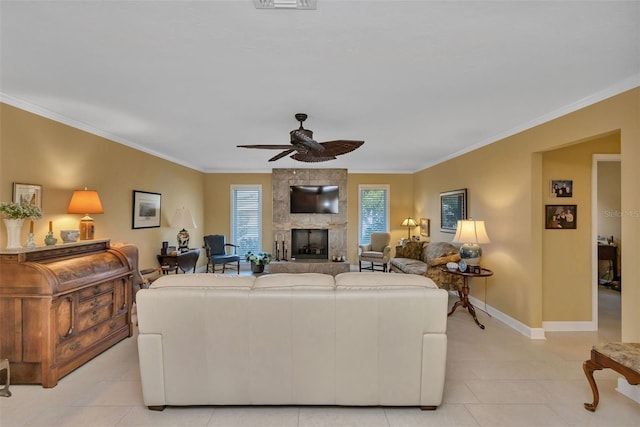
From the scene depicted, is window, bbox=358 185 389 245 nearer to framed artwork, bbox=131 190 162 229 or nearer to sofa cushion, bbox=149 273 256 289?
framed artwork, bbox=131 190 162 229

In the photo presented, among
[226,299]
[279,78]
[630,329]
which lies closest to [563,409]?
[630,329]

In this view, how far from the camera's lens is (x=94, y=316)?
3.03 meters

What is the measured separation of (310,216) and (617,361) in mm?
6135

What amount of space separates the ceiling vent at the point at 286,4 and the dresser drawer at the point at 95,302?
10.0 feet

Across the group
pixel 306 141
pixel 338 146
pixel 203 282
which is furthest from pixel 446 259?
pixel 203 282

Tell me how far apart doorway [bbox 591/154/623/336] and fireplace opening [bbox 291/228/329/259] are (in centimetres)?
516

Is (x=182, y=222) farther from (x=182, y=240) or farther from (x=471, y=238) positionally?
(x=471, y=238)

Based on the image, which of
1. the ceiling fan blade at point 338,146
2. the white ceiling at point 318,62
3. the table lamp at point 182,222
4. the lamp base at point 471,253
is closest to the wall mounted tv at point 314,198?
the table lamp at point 182,222

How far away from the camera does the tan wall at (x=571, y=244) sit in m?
3.69

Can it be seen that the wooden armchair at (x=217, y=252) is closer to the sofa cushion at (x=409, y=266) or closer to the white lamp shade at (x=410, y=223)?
the sofa cushion at (x=409, y=266)

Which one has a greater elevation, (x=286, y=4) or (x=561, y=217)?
(x=286, y=4)

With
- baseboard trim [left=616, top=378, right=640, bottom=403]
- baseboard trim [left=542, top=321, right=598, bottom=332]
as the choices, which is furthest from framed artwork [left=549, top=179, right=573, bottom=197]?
baseboard trim [left=616, top=378, right=640, bottom=403]

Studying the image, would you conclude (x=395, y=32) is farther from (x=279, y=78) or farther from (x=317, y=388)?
(x=317, y=388)

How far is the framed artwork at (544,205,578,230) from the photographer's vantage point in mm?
3695
